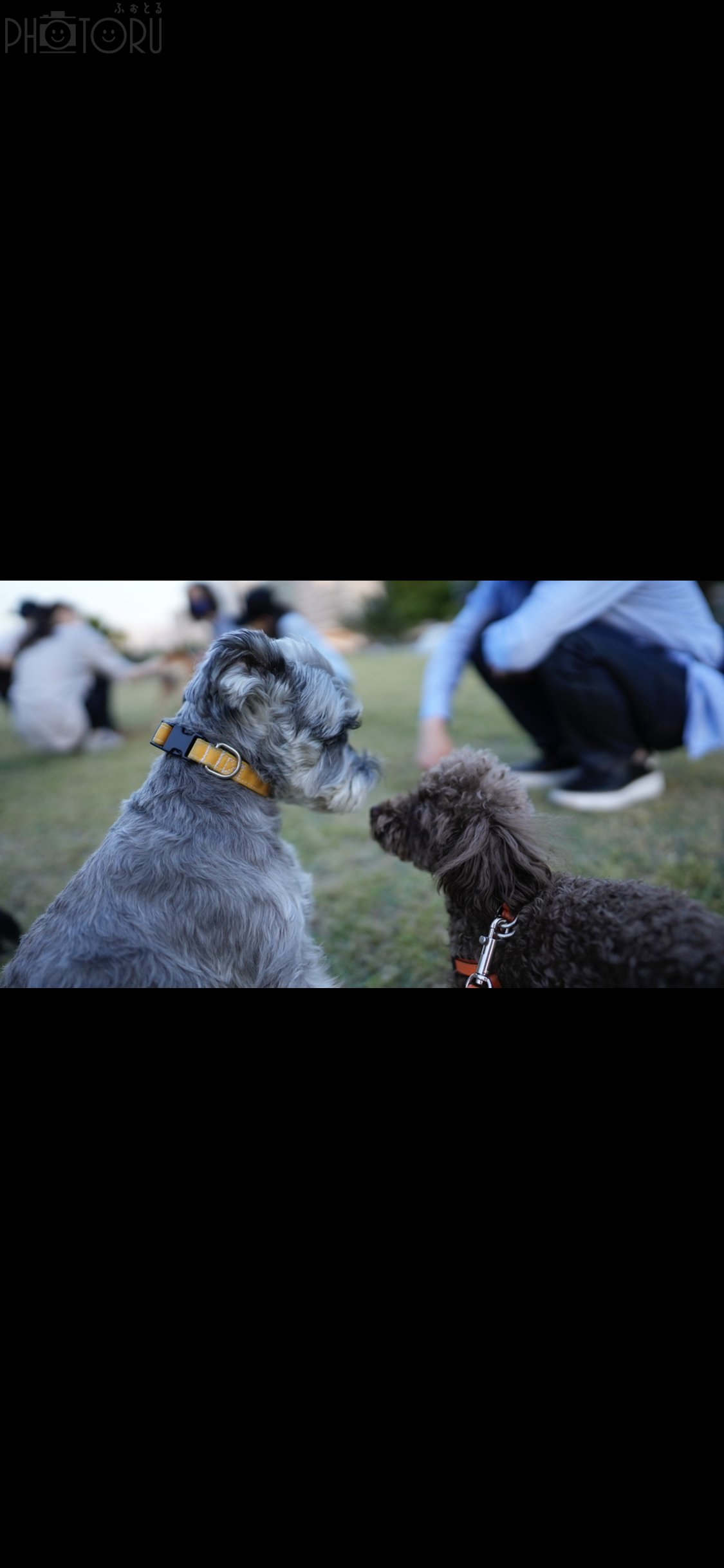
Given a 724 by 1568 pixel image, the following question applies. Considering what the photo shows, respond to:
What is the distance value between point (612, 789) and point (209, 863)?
2.52m

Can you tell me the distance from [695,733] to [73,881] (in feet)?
9.10

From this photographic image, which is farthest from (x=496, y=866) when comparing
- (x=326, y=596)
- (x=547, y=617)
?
(x=326, y=596)

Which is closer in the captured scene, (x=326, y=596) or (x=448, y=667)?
(x=448, y=667)

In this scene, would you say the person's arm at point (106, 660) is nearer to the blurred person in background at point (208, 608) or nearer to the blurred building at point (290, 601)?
the blurred building at point (290, 601)

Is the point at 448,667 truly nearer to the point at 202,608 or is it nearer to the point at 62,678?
the point at 202,608

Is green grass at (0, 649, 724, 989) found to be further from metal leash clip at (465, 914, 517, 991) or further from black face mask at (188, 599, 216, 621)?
black face mask at (188, 599, 216, 621)

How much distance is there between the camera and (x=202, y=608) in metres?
4.45

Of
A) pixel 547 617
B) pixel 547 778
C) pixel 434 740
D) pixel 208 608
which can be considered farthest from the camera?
pixel 208 608
